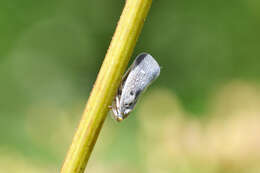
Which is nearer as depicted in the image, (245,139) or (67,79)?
(245,139)

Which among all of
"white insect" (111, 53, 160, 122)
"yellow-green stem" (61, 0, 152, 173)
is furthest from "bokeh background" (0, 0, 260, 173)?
"yellow-green stem" (61, 0, 152, 173)

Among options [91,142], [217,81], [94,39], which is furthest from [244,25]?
[91,142]

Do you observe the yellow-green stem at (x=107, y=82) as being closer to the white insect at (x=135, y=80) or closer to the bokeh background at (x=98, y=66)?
the white insect at (x=135, y=80)

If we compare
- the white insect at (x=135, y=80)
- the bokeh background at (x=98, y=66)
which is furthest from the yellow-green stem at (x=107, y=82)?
the bokeh background at (x=98, y=66)

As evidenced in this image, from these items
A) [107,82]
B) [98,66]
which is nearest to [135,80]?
[107,82]

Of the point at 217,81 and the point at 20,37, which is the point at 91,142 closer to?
the point at 217,81

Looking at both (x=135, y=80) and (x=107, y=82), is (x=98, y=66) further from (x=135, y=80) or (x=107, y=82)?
(x=107, y=82)

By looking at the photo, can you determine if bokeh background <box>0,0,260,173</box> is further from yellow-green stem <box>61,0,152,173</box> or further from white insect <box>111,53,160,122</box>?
yellow-green stem <box>61,0,152,173</box>

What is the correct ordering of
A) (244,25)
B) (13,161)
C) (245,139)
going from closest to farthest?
1. (245,139)
2. (13,161)
3. (244,25)
